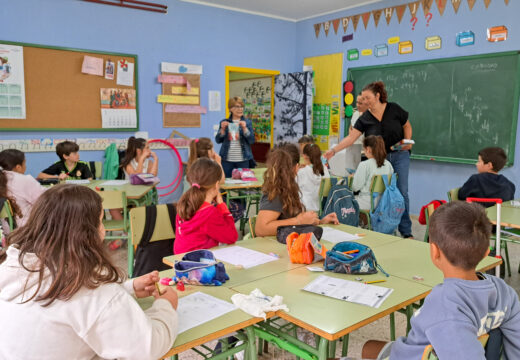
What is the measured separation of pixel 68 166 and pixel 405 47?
4479 mm

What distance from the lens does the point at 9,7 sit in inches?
199

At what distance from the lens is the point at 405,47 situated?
5.84 meters

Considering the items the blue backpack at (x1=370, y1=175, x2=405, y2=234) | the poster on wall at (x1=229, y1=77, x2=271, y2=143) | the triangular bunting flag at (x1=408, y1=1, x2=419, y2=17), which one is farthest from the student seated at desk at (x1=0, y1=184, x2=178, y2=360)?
the poster on wall at (x1=229, y1=77, x2=271, y2=143)

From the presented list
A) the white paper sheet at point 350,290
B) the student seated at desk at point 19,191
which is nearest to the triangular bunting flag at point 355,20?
the student seated at desk at point 19,191

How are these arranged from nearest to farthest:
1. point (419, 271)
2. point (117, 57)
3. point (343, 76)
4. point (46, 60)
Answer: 1. point (419, 271)
2. point (46, 60)
3. point (117, 57)
4. point (343, 76)

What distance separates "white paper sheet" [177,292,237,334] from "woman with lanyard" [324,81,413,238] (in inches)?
113

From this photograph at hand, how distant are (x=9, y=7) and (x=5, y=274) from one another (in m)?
5.12

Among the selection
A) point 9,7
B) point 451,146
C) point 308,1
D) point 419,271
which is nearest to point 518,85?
point 451,146

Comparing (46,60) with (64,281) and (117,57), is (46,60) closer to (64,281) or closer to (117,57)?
(117,57)

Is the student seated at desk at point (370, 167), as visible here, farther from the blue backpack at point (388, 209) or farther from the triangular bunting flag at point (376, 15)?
the triangular bunting flag at point (376, 15)

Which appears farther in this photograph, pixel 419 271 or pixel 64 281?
pixel 419 271

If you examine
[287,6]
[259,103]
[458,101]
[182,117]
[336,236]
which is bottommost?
[336,236]

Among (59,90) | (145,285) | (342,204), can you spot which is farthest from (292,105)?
(145,285)

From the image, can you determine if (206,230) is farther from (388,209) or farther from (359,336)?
(388,209)
